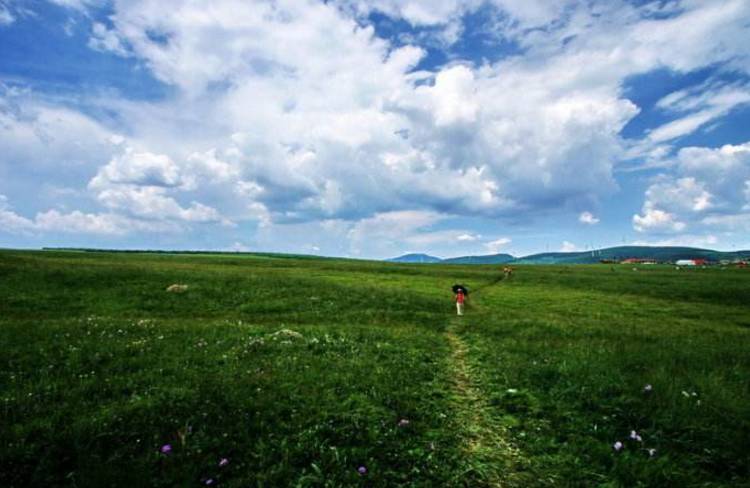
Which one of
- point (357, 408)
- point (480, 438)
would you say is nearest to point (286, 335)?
point (357, 408)

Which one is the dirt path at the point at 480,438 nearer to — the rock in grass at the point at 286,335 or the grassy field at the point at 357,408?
the grassy field at the point at 357,408

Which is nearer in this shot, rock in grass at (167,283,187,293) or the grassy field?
the grassy field

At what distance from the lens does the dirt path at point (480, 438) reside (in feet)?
22.7

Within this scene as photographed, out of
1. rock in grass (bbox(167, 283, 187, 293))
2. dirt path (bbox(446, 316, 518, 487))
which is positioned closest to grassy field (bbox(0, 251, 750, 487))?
dirt path (bbox(446, 316, 518, 487))

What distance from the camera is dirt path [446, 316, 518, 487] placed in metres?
6.92

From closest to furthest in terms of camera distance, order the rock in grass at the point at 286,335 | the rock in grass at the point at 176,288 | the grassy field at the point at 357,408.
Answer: the grassy field at the point at 357,408 < the rock in grass at the point at 286,335 < the rock in grass at the point at 176,288

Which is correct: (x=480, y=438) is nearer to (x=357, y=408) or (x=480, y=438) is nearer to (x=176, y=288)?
(x=357, y=408)

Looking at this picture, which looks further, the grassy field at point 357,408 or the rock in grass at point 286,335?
the rock in grass at point 286,335

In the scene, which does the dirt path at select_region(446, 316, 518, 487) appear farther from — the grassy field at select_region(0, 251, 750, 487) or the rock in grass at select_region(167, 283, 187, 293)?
the rock in grass at select_region(167, 283, 187, 293)

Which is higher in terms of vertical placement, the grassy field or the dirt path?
the grassy field

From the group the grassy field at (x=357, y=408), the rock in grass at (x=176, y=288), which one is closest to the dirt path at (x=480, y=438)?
the grassy field at (x=357, y=408)

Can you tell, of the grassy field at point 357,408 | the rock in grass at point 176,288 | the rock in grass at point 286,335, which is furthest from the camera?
the rock in grass at point 176,288

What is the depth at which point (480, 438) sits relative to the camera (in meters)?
8.24

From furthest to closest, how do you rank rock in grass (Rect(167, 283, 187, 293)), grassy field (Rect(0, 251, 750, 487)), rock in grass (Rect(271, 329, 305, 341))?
rock in grass (Rect(167, 283, 187, 293))
rock in grass (Rect(271, 329, 305, 341))
grassy field (Rect(0, 251, 750, 487))
